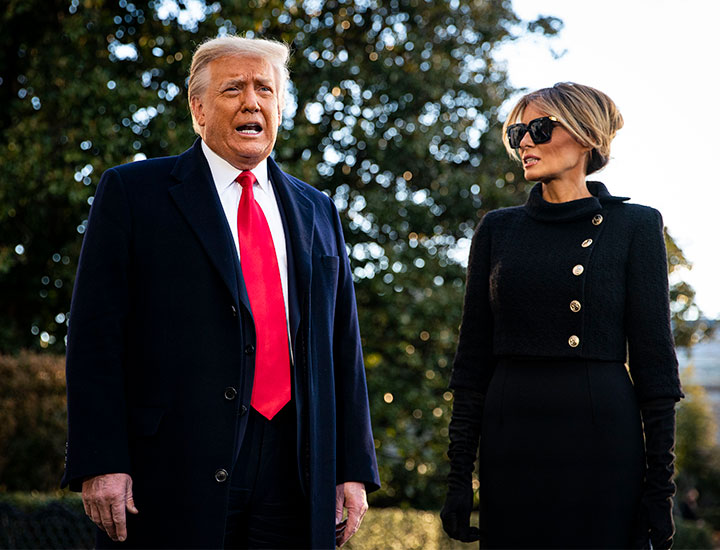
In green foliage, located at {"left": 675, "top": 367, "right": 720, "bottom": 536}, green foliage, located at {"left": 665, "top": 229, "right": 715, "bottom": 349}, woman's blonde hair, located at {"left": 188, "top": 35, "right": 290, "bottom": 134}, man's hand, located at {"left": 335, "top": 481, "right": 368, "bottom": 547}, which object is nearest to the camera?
man's hand, located at {"left": 335, "top": 481, "right": 368, "bottom": 547}

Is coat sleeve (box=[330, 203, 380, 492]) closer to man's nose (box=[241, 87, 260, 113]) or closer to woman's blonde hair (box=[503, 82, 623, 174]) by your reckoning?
man's nose (box=[241, 87, 260, 113])

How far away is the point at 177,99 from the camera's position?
1021 cm

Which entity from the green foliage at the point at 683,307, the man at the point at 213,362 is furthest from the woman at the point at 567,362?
the green foliage at the point at 683,307

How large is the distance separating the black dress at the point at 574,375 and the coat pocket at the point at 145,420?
41.3 inches

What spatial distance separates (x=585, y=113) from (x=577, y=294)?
0.65 m

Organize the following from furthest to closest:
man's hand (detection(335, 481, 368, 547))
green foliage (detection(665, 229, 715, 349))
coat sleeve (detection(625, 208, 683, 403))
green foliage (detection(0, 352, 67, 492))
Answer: green foliage (detection(665, 229, 715, 349)) < green foliage (detection(0, 352, 67, 492)) < man's hand (detection(335, 481, 368, 547)) < coat sleeve (detection(625, 208, 683, 403))

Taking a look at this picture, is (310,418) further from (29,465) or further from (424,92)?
(424,92)

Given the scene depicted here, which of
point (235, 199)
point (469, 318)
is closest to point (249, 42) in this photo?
point (235, 199)

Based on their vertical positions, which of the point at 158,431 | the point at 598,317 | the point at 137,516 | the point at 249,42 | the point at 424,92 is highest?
the point at 424,92

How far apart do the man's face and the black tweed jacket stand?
2.98 ft

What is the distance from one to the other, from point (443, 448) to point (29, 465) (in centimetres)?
545

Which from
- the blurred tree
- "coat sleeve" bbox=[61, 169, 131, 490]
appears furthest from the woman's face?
the blurred tree

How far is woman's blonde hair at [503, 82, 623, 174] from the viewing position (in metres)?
3.09

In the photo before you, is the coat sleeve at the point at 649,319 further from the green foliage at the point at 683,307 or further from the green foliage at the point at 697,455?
the green foliage at the point at 697,455
